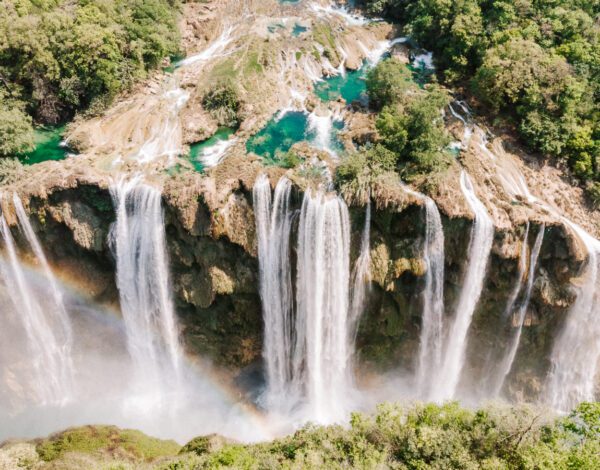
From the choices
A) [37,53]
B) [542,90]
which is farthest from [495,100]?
[37,53]

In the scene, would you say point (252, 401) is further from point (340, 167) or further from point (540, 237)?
point (540, 237)

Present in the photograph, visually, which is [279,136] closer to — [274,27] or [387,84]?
[387,84]

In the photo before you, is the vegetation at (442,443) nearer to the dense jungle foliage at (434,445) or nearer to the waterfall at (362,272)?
the dense jungle foliage at (434,445)

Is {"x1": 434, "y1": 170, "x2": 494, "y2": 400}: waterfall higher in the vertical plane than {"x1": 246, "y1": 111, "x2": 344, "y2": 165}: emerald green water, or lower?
lower

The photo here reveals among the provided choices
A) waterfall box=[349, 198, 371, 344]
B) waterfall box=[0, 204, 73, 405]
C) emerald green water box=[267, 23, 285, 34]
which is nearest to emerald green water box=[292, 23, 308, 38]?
emerald green water box=[267, 23, 285, 34]

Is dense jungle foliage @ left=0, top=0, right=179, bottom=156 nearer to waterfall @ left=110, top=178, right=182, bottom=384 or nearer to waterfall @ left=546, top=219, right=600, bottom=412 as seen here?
waterfall @ left=110, top=178, right=182, bottom=384
